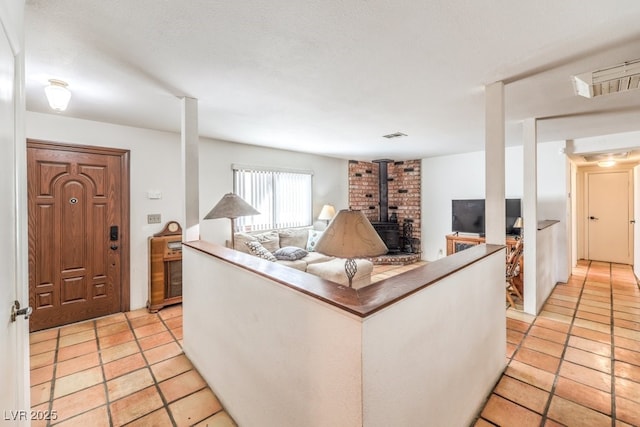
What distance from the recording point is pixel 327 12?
137cm

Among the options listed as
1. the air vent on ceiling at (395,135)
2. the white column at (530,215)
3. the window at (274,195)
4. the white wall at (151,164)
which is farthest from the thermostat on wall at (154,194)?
the white column at (530,215)

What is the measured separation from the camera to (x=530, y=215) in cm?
311

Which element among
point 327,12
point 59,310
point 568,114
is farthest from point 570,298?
point 59,310

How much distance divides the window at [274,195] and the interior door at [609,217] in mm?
5921

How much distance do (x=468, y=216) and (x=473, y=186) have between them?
0.63 metres

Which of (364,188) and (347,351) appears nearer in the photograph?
(347,351)

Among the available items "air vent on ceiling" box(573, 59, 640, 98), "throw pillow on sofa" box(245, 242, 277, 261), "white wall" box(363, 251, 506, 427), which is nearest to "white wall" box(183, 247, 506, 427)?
"white wall" box(363, 251, 506, 427)

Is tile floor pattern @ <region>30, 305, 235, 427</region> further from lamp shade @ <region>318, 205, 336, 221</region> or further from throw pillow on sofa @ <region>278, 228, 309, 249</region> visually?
lamp shade @ <region>318, 205, 336, 221</region>

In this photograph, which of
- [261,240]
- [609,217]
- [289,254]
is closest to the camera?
[289,254]

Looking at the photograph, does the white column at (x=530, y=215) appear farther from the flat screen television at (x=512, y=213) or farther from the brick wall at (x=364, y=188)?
the brick wall at (x=364, y=188)

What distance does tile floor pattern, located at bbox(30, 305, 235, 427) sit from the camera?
A: 1.74 meters

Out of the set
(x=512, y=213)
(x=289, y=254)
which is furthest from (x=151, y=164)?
(x=512, y=213)

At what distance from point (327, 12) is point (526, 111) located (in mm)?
2613

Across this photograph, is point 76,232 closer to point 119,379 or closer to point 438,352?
point 119,379
